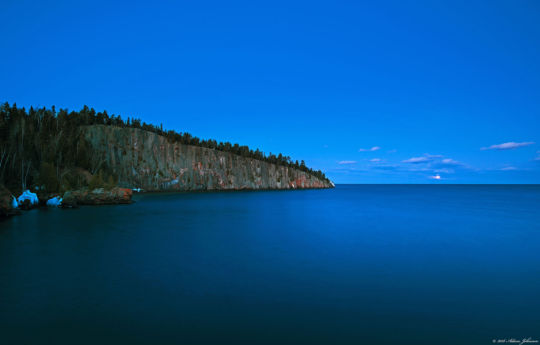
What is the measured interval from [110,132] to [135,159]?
10366 millimetres

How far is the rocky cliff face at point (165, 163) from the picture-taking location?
82.6 meters

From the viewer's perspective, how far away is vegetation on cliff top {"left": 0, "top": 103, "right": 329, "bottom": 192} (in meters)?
48.0

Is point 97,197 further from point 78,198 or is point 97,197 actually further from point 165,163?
point 165,163

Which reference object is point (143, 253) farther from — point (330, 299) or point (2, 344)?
point (330, 299)

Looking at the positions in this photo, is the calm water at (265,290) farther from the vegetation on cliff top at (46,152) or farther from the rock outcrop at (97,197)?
the vegetation on cliff top at (46,152)

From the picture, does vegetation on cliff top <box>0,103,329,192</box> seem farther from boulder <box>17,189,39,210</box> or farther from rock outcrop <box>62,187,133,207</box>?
boulder <box>17,189,39,210</box>

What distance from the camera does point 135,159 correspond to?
283ft

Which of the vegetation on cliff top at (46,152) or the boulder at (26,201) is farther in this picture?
the vegetation on cliff top at (46,152)

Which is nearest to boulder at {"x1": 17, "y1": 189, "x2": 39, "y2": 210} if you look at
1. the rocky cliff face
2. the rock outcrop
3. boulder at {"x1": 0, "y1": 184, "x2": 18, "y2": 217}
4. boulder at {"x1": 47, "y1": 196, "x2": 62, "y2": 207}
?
boulder at {"x1": 47, "y1": 196, "x2": 62, "y2": 207}

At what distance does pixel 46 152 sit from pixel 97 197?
2259 cm

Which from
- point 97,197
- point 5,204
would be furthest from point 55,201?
point 5,204

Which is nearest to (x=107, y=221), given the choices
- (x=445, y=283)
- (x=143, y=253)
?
(x=143, y=253)

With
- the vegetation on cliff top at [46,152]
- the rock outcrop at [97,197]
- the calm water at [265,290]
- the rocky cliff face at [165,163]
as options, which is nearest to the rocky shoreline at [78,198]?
the rock outcrop at [97,197]

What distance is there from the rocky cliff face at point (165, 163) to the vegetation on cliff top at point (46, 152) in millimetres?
4366
